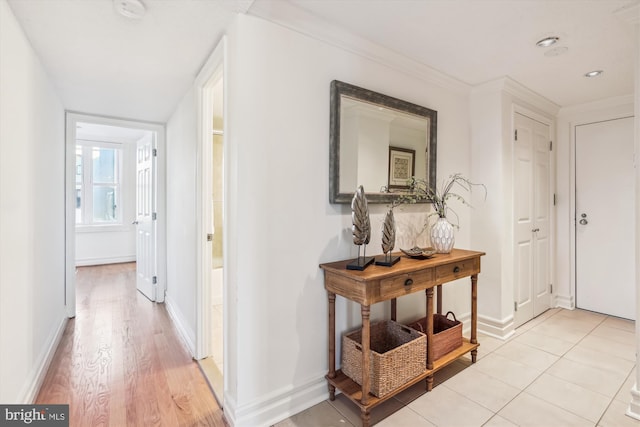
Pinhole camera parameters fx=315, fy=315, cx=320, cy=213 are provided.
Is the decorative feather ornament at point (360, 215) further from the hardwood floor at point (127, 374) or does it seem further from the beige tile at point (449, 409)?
the hardwood floor at point (127, 374)

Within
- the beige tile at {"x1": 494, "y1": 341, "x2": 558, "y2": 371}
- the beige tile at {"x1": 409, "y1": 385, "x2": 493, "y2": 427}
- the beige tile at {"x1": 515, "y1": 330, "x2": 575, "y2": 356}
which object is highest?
the beige tile at {"x1": 515, "y1": 330, "x2": 575, "y2": 356}

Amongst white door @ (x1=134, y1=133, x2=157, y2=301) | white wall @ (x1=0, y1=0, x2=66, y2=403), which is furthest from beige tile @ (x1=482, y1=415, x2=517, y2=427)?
white door @ (x1=134, y1=133, x2=157, y2=301)

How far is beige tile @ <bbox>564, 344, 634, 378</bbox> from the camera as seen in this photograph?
7.23 ft

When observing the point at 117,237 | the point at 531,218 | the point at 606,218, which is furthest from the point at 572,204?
the point at 117,237

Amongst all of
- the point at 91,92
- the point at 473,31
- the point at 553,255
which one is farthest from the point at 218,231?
the point at 553,255

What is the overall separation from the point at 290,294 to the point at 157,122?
2.86 meters

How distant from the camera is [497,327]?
8.87ft

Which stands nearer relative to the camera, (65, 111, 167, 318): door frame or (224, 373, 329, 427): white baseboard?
(224, 373, 329, 427): white baseboard

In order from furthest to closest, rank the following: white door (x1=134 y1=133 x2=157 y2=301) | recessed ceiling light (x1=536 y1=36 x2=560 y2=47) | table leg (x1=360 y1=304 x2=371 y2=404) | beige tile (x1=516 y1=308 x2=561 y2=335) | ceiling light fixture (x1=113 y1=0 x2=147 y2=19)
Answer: white door (x1=134 y1=133 x2=157 y2=301)
beige tile (x1=516 y1=308 x2=561 y2=335)
recessed ceiling light (x1=536 y1=36 x2=560 y2=47)
table leg (x1=360 y1=304 x2=371 y2=404)
ceiling light fixture (x1=113 y1=0 x2=147 y2=19)

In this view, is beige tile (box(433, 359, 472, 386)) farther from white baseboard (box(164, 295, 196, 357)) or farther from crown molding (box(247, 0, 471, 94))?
crown molding (box(247, 0, 471, 94))

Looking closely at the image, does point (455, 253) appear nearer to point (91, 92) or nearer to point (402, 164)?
point (402, 164)

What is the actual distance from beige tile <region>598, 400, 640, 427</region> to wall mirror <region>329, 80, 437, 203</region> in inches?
65.4

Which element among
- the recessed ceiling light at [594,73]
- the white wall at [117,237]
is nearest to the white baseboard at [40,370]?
the white wall at [117,237]

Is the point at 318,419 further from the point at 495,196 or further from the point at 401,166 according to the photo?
the point at 495,196
